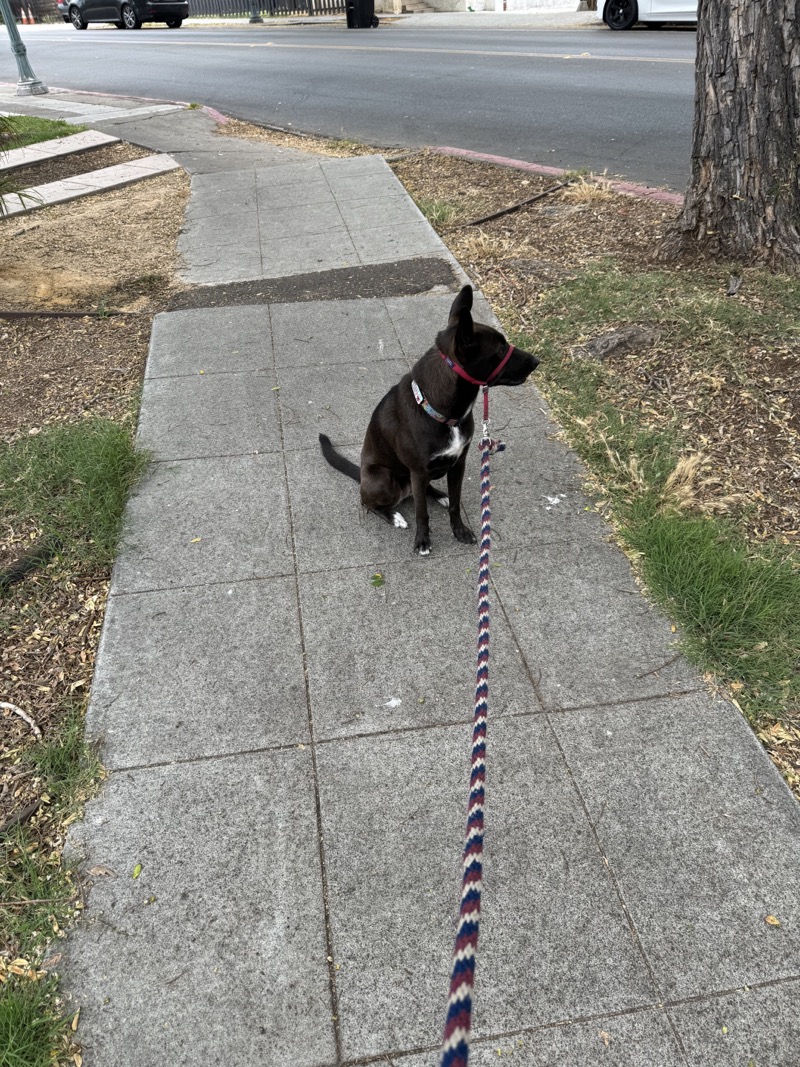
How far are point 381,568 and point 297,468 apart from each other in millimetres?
1059

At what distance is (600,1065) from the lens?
199 centimetres

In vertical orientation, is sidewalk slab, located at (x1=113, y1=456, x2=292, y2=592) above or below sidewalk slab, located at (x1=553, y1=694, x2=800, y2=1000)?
above

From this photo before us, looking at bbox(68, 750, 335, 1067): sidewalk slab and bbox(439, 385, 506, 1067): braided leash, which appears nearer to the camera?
bbox(439, 385, 506, 1067): braided leash

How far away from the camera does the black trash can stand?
88.6 ft

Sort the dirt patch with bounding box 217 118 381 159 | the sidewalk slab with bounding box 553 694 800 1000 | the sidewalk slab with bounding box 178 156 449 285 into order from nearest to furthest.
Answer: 1. the sidewalk slab with bounding box 553 694 800 1000
2. the sidewalk slab with bounding box 178 156 449 285
3. the dirt patch with bounding box 217 118 381 159

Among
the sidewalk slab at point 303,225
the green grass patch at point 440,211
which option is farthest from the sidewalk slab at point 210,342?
the green grass patch at point 440,211

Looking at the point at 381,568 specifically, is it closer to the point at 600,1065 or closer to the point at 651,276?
the point at 600,1065

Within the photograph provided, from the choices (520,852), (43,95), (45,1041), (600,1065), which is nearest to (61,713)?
(45,1041)

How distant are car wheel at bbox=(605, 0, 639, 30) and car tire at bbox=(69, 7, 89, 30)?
24417mm

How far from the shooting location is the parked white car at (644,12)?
17969 mm

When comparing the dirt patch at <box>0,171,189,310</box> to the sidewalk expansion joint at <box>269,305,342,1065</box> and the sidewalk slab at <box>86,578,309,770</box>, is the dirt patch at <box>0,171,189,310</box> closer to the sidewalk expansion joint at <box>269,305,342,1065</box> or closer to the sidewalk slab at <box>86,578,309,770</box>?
the sidewalk expansion joint at <box>269,305,342,1065</box>

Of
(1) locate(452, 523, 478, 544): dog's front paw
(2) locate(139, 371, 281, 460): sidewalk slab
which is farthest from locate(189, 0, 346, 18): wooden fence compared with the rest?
(1) locate(452, 523, 478, 544): dog's front paw

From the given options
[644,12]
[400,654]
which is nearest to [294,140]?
[400,654]

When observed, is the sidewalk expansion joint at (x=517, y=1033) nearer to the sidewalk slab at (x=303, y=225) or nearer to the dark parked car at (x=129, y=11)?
the sidewalk slab at (x=303, y=225)
